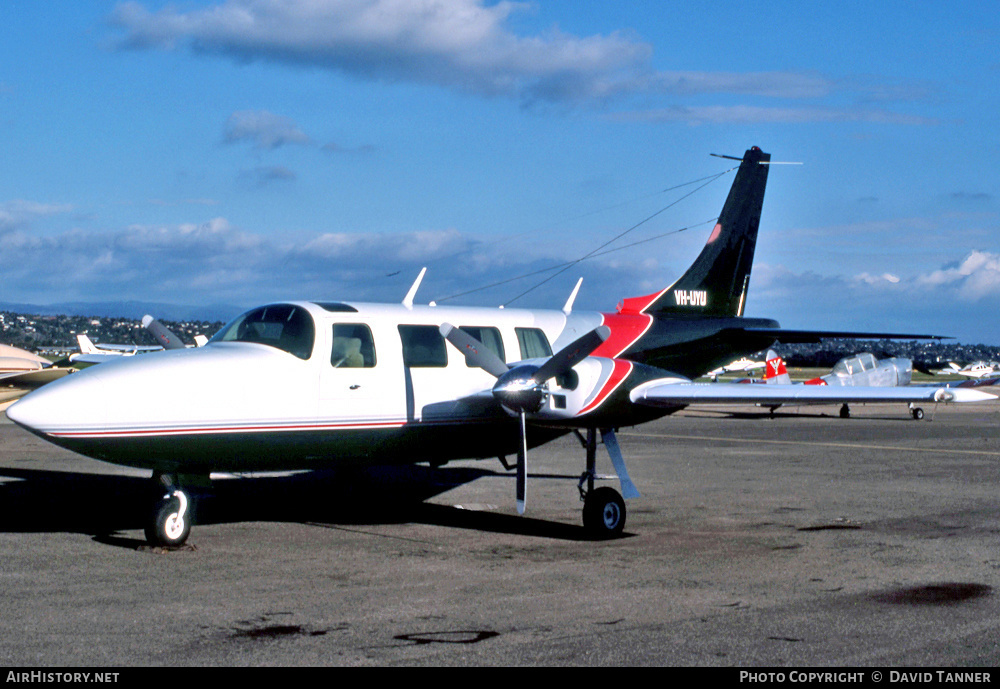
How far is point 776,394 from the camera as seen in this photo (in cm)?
1130

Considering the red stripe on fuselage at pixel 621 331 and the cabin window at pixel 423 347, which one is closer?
the cabin window at pixel 423 347

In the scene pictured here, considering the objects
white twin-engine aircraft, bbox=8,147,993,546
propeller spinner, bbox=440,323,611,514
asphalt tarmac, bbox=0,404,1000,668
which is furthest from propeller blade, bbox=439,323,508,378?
asphalt tarmac, bbox=0,404,1000,668

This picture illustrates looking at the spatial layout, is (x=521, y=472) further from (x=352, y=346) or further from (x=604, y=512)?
(x=352, y=346)

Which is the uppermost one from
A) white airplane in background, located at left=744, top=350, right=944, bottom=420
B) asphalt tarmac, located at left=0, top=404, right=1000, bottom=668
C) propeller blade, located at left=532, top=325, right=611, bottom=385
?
propeller blade, located at left=532, top=325, right=611, bottom=385

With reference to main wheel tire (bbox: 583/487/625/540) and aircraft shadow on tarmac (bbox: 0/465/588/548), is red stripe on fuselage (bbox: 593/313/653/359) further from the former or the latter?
aircraft shadow on tarmac (bbox: 0/465/588/548)

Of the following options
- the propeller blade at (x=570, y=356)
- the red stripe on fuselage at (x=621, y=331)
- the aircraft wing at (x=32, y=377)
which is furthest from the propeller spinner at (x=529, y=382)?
the aircraft wing at (x=32, y=377)

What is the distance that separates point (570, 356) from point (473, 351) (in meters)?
1.34

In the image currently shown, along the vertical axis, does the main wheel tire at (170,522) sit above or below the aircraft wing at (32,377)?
below

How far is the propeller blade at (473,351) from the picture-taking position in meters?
12.1

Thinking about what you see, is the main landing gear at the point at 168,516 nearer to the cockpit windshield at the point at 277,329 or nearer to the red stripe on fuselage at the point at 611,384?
the cockpit windshield at the point at 277,329

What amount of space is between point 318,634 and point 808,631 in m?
3.66

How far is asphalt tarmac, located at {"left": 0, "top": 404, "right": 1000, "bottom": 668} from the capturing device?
6984mm

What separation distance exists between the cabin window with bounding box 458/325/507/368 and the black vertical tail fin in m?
3.62

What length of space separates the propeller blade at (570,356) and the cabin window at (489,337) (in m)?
1.84
